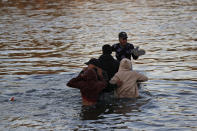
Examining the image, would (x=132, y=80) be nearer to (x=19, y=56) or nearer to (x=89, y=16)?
(x=19, y=56)

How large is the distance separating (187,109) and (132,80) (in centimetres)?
154

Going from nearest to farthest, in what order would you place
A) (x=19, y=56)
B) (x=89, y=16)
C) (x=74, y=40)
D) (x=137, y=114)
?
1. (x=137, y=114)
2. (x=19, y=56)
3. (x=74, y=40)
4. (x=89, y=16)

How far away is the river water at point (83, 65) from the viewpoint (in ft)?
37.6

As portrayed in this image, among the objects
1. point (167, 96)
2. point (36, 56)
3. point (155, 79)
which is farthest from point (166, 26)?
point (167, 96)

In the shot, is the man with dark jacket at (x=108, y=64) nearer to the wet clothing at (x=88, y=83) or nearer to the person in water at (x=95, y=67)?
the person in water at (x=95, y=67)

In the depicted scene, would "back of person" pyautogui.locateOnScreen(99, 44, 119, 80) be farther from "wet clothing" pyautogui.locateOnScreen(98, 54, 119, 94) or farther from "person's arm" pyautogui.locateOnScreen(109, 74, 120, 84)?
"person's arm" pyautogui.locateOnScreen(109, 74, 120, 84)

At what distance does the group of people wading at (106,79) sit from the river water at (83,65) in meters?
0.26

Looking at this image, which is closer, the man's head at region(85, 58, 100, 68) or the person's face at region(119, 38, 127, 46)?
the man's head at region(85, 58, 100, 68)

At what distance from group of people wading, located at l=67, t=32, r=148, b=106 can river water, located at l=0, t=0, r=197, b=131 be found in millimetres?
257

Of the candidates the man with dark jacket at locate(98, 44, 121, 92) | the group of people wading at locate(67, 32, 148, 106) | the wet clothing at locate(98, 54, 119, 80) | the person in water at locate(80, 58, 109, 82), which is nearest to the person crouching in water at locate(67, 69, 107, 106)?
the group of people wading at locate(67, 32, 148, 106)

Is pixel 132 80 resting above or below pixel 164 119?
above

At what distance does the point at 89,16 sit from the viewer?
35844mm

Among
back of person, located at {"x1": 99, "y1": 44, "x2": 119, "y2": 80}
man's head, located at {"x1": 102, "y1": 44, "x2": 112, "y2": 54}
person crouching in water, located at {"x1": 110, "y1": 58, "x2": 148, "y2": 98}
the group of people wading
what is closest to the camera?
the group of people wading

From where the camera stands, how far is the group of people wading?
12.0 meters
